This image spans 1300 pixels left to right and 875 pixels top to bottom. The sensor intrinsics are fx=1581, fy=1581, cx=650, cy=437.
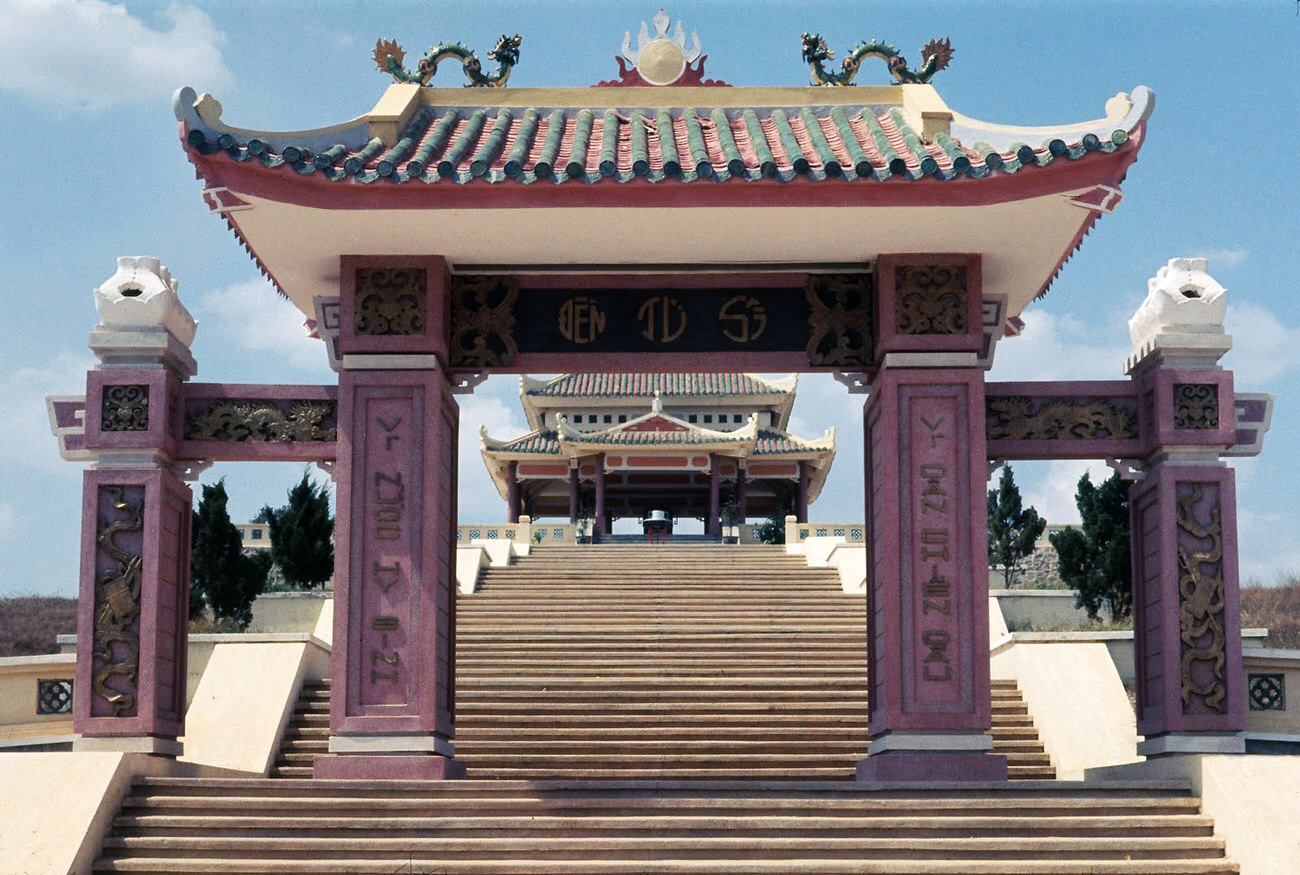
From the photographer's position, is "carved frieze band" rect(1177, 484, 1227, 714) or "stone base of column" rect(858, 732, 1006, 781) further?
"carved frieze band" rect(1177, 484, 1227, 714)

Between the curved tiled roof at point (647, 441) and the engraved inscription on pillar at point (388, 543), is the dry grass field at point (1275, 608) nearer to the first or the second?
the curved tiled roof at point (647, 441)

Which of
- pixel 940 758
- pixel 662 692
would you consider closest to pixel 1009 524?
pixel 662 692

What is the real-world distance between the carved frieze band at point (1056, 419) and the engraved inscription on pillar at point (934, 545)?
411mm

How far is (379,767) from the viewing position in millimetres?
9578

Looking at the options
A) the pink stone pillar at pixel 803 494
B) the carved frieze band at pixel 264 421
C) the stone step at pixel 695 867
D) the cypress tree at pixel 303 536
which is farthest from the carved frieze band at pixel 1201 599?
the pink stone pillar at pixel 803 494

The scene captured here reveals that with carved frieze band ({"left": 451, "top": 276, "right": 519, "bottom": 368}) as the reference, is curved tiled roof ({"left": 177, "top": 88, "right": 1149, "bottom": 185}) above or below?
above

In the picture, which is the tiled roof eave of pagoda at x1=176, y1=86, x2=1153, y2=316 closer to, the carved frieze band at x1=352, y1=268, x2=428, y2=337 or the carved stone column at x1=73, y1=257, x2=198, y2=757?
the carved frieze band at x1=352, y1=268, x2=428, y2=337

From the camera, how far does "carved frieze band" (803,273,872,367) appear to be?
10398mm

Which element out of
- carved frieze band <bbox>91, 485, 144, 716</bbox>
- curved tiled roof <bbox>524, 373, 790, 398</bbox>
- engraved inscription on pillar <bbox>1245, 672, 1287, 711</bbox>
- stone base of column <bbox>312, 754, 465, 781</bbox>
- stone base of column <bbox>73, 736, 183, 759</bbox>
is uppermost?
curved tiled roof <bbox>524, 373, 790, 398</bbox>

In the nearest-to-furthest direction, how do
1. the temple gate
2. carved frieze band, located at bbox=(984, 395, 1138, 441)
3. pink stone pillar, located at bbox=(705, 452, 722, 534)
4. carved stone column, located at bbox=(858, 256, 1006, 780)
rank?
the temple gate → carved stone column, located at bbox=(858, 256, 1006, 780) → carved frieze band, located at bbox=(984, 395, 1138, 441) → pink stone pillar, located at bbox=(705, 452, 722, 534)

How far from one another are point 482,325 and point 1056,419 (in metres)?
3.80

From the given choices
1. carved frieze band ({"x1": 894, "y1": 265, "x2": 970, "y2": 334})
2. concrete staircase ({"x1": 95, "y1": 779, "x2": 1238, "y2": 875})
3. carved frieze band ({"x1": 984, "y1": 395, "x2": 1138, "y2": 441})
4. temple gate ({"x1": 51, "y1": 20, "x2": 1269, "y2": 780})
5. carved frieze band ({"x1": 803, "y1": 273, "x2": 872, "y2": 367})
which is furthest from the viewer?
carved frieze band ({"x1": 803, "y1": 273, "x2": 872, "y2": 367})

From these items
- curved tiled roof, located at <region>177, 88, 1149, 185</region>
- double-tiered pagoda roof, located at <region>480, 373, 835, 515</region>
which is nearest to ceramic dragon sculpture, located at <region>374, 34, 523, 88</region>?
curved tiled roof, located at <region>177, 88, 1149, 185</region>

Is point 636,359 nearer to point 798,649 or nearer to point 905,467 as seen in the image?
point 905,467
